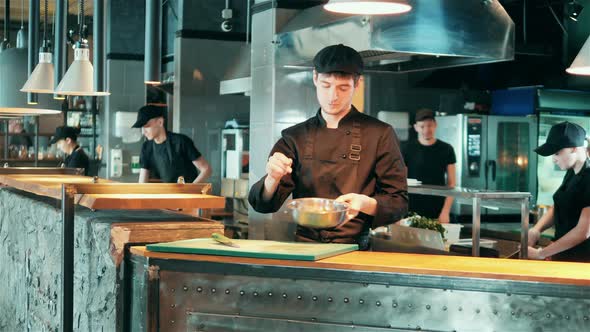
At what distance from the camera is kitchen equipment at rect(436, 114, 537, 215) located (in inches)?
373

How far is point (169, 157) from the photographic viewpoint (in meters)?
7.18

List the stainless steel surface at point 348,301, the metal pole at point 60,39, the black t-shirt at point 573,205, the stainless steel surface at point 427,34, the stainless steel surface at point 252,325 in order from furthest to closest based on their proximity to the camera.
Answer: the metal pole at point 60,39
the stainless steel surface at point 427,34
the black t-shirt at point 573,205
the stainless steel surface at point 252,325
the stainless steel surface at point 348,301

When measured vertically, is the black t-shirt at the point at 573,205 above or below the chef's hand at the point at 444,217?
above

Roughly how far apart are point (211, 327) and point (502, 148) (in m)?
7.44

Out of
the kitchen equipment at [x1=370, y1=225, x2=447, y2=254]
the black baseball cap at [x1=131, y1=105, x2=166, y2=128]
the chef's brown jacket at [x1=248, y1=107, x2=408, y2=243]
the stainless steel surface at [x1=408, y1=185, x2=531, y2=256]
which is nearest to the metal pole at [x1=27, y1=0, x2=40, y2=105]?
the black baseball cap at [x1=131, y1=105, x2=166, y2=128]

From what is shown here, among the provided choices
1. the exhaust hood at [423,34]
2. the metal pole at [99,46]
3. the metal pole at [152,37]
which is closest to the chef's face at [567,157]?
the exhaust hood at [423,34]

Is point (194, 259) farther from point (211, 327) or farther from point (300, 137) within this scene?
point (300, 137)

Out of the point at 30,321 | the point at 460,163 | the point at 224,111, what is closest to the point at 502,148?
the point at 460,163

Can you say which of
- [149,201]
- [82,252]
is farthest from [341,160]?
[82,252]

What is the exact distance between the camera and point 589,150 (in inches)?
203

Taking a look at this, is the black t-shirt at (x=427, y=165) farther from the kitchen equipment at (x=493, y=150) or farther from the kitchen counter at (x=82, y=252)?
the kitchen counter at (x=82, y=252)

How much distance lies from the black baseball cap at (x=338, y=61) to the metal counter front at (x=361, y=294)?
2.67 feet

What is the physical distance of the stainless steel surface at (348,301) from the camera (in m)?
2.48

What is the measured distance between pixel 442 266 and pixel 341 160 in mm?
973
